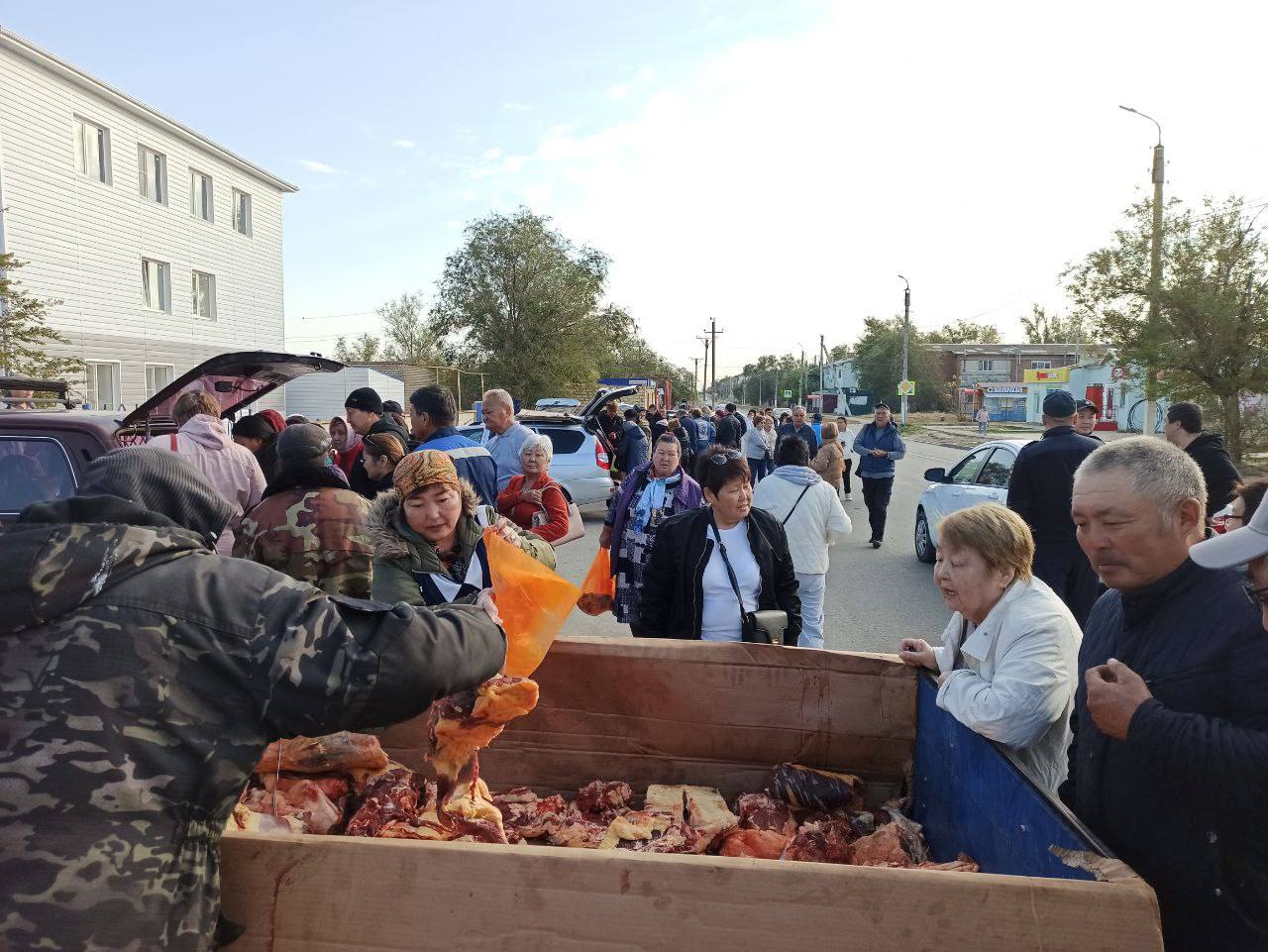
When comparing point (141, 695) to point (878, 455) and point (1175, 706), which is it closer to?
point (1175, 706)

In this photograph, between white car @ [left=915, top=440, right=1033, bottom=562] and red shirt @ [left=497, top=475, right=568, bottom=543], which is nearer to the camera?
red shirt @ [left=497, top=475, right=568, bottom=543]

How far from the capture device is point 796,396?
359ft

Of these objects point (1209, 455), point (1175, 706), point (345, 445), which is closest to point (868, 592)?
point (1209, 455)

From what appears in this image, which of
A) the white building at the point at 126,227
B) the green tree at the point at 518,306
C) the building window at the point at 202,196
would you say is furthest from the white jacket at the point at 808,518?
the green tree at the point at 518,306

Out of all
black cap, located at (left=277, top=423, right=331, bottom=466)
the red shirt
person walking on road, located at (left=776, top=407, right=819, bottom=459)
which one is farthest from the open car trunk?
person walking on road, located at (left=776, top=407, right=819, bottom=459)

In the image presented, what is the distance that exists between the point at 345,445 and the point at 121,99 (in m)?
19.2

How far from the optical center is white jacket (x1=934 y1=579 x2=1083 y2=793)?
2.43 meters

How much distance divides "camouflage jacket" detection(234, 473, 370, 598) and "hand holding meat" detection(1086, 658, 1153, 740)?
2578 millimetres

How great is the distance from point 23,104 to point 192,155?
21.1 ft

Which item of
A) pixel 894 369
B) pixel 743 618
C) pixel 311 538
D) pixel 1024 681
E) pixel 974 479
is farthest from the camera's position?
pixel 894 369

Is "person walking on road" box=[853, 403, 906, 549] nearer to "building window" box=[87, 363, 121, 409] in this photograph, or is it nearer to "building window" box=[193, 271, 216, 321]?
"building window" box=[87, 363, 121, 409]

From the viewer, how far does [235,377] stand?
706 centimetres

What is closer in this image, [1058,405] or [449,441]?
[449,441]

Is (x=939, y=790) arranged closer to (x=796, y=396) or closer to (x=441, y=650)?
(x=441, y=650)
